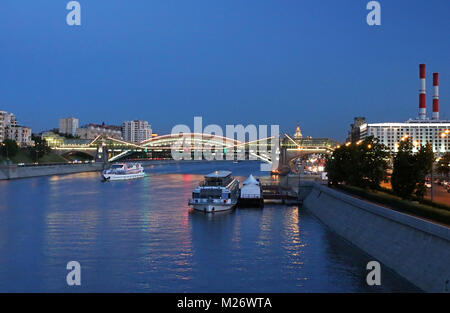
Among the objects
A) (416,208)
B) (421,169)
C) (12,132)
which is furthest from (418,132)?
(12,132)

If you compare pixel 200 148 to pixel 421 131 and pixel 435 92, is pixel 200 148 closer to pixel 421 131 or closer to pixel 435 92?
pixel 421 131

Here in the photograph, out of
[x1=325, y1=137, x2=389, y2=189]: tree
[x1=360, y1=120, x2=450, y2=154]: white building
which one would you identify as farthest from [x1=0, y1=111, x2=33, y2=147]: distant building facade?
[x1=325, y1=137, x2=389, y2=189]: tree

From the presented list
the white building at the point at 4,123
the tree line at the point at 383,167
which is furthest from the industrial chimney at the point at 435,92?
the white building at the point at 4,123

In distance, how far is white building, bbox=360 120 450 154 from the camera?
106m

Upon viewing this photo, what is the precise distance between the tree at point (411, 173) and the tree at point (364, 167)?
703 centimetres

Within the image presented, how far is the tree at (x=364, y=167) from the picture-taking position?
30.7 m

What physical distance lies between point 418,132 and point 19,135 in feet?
334

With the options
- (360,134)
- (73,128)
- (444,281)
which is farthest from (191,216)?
(73,128)

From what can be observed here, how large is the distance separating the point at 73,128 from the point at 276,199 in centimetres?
17325

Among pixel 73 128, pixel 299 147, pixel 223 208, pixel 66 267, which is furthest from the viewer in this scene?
pixel 73 128

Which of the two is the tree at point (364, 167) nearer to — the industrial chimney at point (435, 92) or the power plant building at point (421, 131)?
the industrial chimney at point (435, 92)

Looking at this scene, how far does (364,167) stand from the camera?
102 feet

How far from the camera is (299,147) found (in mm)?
86312
